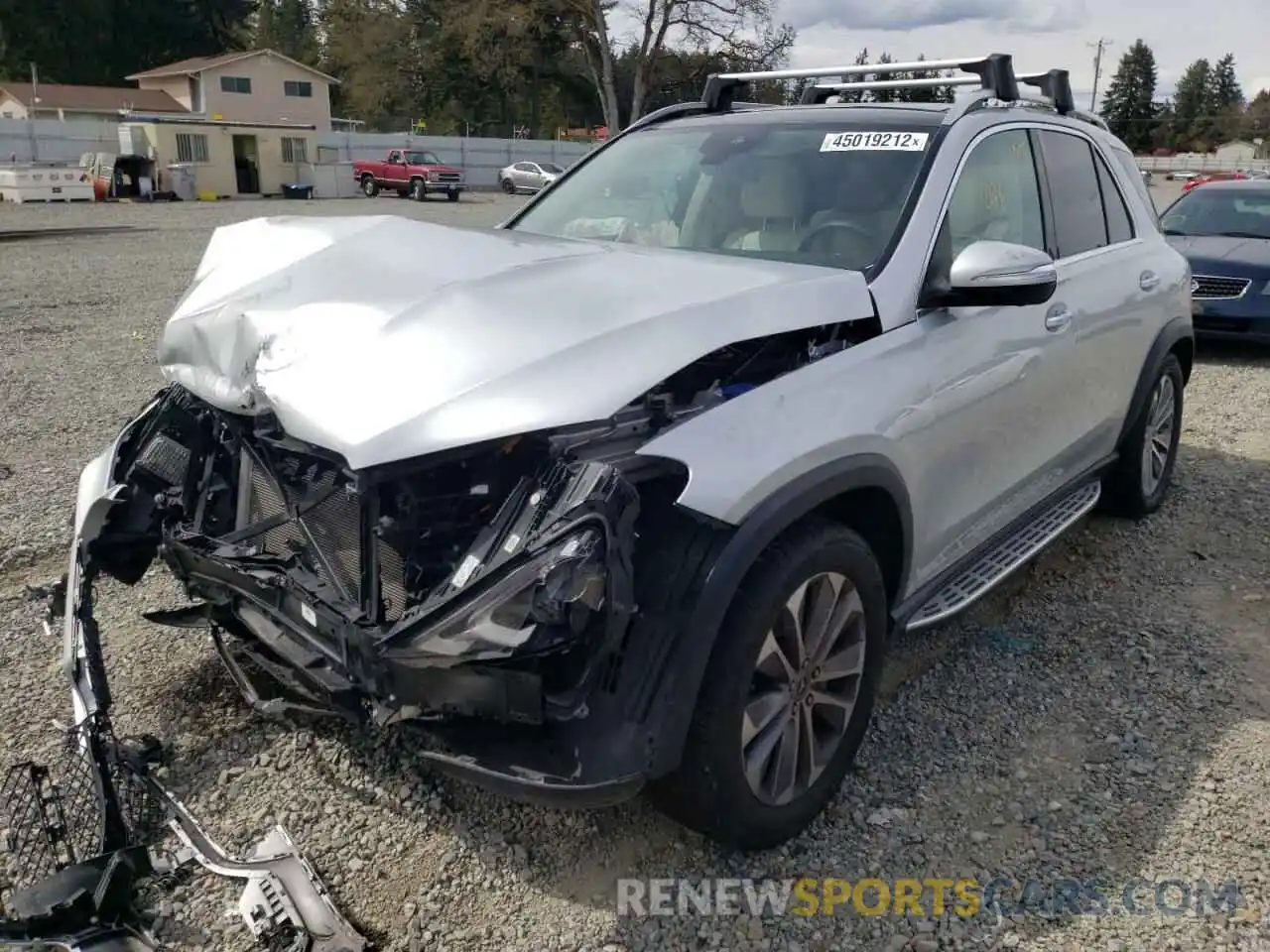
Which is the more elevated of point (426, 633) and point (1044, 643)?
point (426, 633)

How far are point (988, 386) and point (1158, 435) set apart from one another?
2.40 metres

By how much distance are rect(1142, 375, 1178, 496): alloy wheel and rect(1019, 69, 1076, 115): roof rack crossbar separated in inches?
53.9

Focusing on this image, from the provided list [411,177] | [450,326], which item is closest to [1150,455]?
[450,326]

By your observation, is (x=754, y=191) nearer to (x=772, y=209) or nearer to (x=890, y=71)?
(x=772, y=209)

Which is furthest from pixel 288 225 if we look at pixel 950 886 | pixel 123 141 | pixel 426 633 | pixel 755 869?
pixel 123 141

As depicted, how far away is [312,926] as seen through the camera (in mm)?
2369

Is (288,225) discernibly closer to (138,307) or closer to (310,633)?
(310,633)

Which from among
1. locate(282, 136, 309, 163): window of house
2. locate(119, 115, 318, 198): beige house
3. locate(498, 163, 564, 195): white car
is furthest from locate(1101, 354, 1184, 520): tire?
locate(282, 136, 309, 163): window of house

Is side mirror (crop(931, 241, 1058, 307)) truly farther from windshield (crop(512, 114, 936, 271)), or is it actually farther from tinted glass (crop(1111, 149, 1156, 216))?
tinted glass (crop(1111, 149, 1156, 216))

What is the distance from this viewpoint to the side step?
327 centimetres

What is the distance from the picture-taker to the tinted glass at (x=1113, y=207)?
4.56 meters

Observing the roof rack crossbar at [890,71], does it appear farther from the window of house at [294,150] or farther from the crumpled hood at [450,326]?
the window of house at [294,150]

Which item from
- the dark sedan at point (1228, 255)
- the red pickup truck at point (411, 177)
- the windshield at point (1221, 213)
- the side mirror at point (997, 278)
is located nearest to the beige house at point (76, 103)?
the red pickup truck at point (411, 177)

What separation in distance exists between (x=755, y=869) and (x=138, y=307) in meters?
10.6
